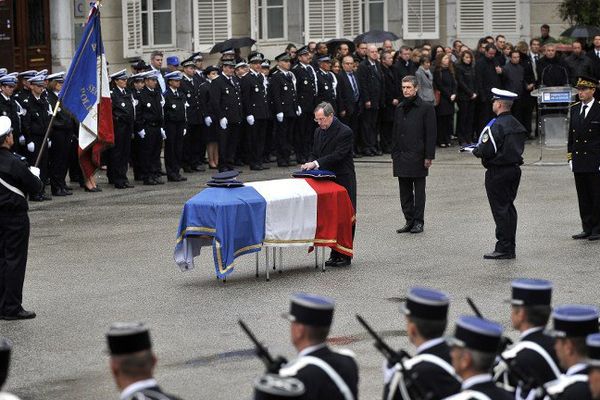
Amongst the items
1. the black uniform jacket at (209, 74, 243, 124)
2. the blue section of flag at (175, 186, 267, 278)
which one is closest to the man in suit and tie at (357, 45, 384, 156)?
the black uniform jacket at (209, 74, 243, 124)

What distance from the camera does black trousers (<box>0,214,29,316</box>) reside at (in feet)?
42.3

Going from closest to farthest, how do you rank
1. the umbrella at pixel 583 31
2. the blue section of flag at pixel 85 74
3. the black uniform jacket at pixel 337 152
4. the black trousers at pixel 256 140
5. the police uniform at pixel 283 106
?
Result: 1. the black uniform jacket at pixel 337 152
2. the blue section of flag at pixel 85 74
3. the black trousers at pixel 256 140
4. the police uniform at pixel 283 106
5. the umbrella at pixel 583 31

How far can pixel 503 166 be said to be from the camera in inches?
610

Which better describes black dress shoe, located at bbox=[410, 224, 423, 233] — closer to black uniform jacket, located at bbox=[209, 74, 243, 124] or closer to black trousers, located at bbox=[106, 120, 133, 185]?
black trousers, located at bbox=[106, 120, 133, 185]

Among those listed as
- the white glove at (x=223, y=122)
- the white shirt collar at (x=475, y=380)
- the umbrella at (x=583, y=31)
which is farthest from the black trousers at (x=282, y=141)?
the white shirt collar at (x=475, y=380)

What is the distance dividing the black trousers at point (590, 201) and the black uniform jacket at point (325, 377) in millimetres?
10253

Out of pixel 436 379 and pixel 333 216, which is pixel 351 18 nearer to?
pixel 333 216

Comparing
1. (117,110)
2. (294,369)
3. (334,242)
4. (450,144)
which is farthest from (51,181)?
(294,369)

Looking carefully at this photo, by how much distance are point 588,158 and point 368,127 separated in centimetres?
1050

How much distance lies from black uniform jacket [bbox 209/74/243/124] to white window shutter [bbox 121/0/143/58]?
4822mm

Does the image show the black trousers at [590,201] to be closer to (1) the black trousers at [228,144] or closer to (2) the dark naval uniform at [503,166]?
(2) the dark naval uniform at [503,166]

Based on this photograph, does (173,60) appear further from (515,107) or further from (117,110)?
(515,107)

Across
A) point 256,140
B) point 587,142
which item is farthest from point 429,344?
point 256,140

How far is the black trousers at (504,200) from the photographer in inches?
610
